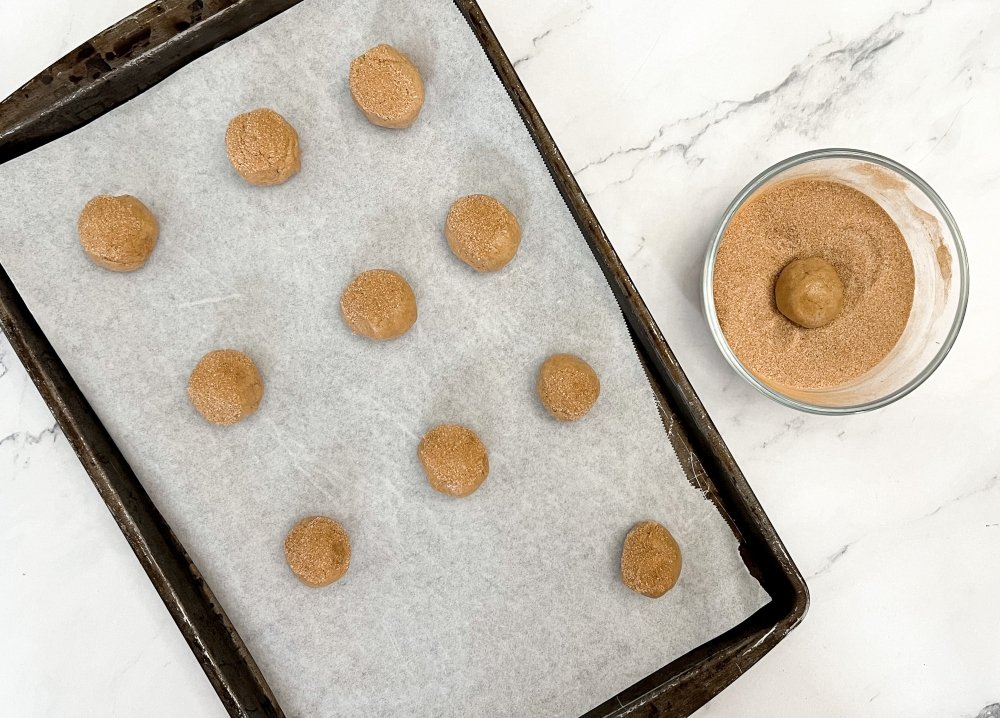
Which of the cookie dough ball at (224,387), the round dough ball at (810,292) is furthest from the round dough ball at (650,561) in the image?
the cookie dough ball at (224,387)

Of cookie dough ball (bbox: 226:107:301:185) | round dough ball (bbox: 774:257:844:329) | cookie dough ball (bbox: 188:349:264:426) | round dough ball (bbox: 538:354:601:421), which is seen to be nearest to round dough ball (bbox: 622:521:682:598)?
round dough ball (bbox: 538:354:601:421)

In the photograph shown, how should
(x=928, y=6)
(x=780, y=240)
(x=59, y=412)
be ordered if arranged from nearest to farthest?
1. (x=59, y=412)
2. (x=780, y=240)
3. (x=928, y=6)

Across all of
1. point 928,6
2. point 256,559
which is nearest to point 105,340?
point 256,559

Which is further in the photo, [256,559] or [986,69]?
[986,69]

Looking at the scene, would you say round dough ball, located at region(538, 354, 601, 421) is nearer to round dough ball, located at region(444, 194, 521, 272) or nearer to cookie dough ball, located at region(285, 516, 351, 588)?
round dough ball, located at region(444, 194, 521, 272)

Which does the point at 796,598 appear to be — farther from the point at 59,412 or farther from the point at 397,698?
the point at 59,412

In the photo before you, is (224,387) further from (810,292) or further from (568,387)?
(810,292)
